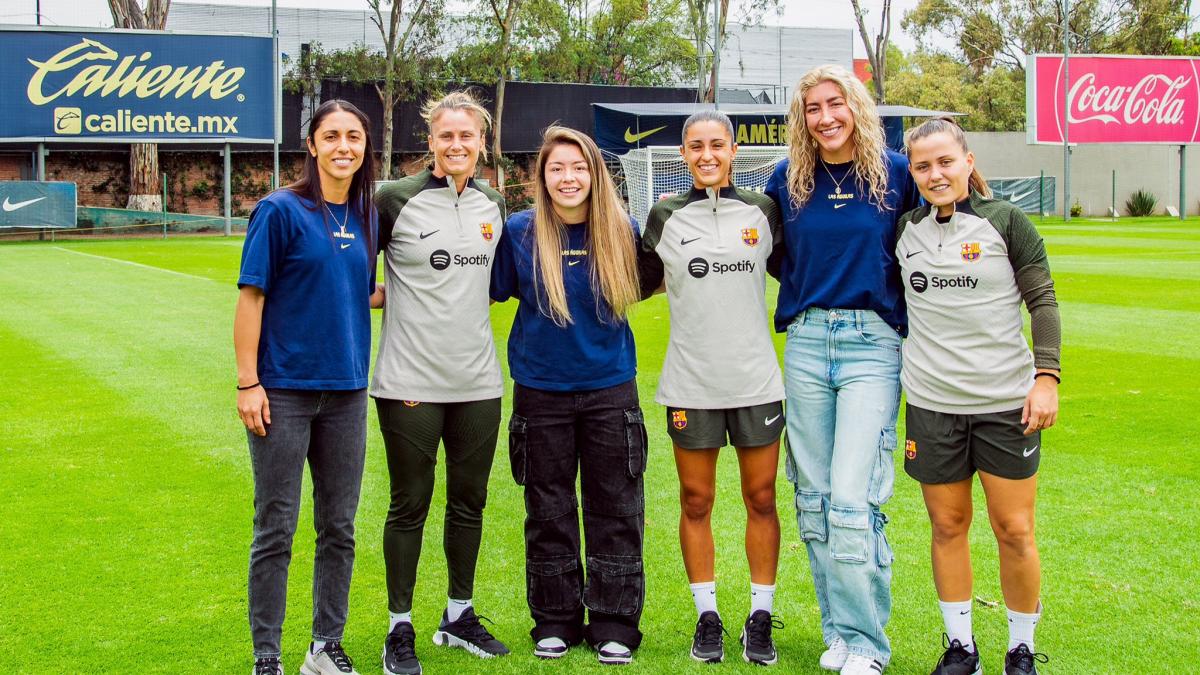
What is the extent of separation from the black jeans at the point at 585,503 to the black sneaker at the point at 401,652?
486 mm

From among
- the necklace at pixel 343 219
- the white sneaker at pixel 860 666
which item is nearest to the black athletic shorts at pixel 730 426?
the white sneaker at pixel 860 666

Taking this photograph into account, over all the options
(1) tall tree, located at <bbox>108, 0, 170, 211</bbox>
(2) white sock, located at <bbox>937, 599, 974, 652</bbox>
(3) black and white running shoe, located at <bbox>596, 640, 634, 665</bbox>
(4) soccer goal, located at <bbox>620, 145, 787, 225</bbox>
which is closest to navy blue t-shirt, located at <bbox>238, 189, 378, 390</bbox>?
(3) black and white running shoe, located at <bbox>596, 640, 634, 665</bbox>

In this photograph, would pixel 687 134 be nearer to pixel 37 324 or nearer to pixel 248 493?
pixel 248 493

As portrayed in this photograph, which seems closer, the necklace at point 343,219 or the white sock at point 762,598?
the necklace at point 343,219

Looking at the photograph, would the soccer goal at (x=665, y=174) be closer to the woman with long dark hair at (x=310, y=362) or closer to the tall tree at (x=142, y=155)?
the tall tree at (x=142, y=155)

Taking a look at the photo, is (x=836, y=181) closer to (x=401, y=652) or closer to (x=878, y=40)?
(x=401, y=652)

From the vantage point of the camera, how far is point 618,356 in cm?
445

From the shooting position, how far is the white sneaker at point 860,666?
405cm

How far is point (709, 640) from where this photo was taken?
4312 millimetres

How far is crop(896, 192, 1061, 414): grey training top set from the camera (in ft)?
12.8

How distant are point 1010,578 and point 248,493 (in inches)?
169

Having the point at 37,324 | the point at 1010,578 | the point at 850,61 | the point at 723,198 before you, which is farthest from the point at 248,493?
the point at 850,61

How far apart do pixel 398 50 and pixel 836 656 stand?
41.7m

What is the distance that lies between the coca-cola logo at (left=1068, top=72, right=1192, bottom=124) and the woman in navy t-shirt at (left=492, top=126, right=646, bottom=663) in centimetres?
4076
